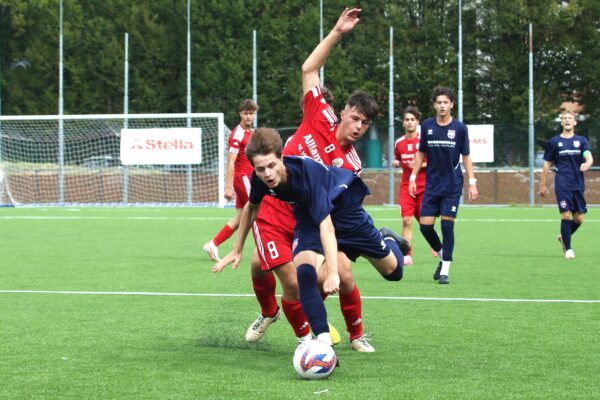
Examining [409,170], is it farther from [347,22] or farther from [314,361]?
[314,361]

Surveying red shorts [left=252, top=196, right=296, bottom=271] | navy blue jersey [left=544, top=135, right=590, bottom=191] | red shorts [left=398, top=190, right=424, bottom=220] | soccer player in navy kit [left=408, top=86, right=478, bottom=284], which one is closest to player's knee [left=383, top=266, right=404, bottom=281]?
red shorts [left=252, top=196, right=296, bottom=271]

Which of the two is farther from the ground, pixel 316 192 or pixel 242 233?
pixel 316 192

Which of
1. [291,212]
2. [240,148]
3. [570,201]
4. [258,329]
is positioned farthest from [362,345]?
[570,201]

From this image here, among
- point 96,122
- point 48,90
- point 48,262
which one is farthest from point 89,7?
point 48,262

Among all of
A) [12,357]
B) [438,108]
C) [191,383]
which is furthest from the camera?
[438,108]

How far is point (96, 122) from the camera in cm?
3550

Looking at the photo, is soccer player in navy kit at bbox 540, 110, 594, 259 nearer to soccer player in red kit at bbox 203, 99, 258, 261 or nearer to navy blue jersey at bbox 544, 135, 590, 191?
navy blue jersey at bbox 544, 135, 590, 191

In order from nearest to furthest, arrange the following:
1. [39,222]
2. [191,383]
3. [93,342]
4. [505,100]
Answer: [191,383] < [93,342] < [39,222] < [505,100]

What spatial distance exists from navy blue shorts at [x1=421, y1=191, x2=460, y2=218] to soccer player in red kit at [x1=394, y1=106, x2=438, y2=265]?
1.58 m

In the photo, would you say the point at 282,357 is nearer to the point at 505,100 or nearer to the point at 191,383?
the point at 191,383

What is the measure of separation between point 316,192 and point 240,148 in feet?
24.0

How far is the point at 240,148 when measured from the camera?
1356 centimetres

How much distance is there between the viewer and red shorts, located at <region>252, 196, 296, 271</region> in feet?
23.3

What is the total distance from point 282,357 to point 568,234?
8.66 m
